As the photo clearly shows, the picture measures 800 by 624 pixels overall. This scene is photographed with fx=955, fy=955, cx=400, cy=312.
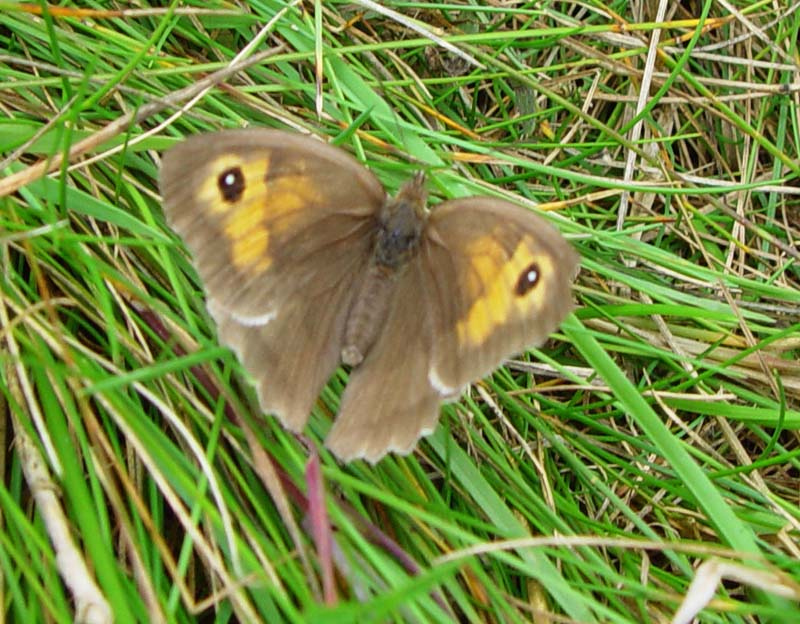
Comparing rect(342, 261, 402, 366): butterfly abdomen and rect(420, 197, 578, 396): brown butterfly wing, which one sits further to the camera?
rect(342, 261, 402, 366): butterfly abdomen

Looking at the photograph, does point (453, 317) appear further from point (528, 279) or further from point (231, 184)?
point (231, 184)

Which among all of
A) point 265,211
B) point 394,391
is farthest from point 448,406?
point 265,211

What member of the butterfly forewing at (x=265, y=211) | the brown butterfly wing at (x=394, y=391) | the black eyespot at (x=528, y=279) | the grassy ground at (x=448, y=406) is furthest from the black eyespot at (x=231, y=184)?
the black eyespot at (x=528, y=279)

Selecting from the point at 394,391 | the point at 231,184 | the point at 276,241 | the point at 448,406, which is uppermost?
the point at 231,184

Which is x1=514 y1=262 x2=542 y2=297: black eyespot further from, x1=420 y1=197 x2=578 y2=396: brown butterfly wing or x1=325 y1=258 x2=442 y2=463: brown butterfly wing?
x1=325 y1=258 x2=442 y2=463: brown butterfly wing

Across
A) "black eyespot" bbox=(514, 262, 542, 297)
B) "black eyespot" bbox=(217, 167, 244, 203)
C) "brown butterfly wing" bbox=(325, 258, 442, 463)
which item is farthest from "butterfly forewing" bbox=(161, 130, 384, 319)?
"black eyespot" bbox=(514, 262, 542, 297)

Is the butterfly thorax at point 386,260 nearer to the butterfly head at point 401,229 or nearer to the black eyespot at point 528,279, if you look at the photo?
the butterfly head at point 401,229

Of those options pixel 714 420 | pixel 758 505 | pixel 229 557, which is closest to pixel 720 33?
pixel 714 420
